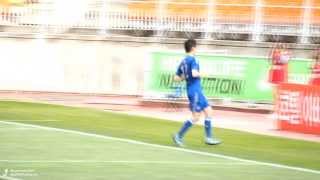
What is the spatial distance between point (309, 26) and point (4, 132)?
48.2 feet

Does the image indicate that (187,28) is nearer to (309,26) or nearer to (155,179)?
(309,26)

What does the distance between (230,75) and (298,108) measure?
5.69m

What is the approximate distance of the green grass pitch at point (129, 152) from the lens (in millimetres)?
11430

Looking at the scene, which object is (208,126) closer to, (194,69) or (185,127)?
(185,127)

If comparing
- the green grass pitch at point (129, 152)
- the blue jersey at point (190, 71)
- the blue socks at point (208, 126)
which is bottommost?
the green grass pitch at point (129, 152)

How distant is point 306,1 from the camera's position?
28328mm

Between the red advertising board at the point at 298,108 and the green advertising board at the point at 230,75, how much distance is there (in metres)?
4.91

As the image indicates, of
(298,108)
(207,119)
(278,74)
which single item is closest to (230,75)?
(278,74)

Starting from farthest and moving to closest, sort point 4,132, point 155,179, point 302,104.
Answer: point 302,104, point 4,132, point 155,179

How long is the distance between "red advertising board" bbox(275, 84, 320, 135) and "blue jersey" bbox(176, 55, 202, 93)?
4.45 meters

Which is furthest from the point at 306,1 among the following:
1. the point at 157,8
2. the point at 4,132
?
the point at 4,132

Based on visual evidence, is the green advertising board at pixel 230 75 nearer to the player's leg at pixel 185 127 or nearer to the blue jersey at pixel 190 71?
the player's leg at pixel 185 127

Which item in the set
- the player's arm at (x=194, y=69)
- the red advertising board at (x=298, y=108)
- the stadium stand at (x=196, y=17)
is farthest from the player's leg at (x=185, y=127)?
the stadium stand at (x=196, y=17)

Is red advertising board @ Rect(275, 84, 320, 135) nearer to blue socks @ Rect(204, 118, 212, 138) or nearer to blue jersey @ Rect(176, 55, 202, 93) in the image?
blue socks @ Rect(204, 118, 212, 138)
